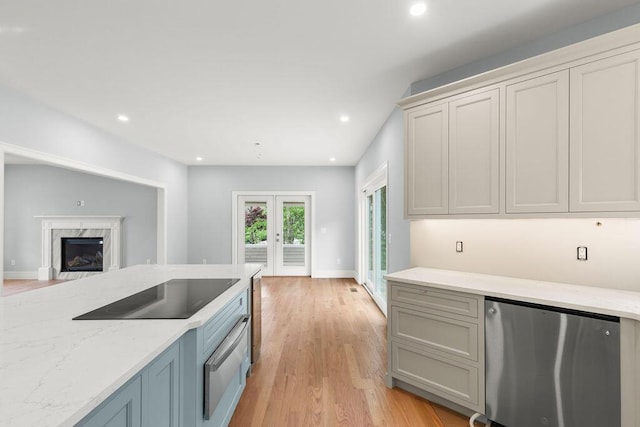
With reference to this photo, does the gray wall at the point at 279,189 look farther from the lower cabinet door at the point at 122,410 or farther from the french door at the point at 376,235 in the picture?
the lower cabinet door at the point at 122,410

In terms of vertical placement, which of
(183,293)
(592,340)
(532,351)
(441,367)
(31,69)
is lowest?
(441,367)

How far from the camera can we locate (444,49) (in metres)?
2.19

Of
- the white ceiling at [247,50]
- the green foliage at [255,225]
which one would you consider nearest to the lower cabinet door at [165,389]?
the white ceiling at [247,50]

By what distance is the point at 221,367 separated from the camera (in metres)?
1.52

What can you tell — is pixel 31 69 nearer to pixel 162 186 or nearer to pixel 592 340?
pixel 162 186

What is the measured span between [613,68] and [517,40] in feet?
2.25

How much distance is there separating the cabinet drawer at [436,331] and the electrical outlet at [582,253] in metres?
0.88

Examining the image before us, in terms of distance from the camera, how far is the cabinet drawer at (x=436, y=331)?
6.28ft

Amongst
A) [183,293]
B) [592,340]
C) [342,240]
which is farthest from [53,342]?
[342,240]

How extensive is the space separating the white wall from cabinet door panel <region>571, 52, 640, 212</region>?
0.86 feet

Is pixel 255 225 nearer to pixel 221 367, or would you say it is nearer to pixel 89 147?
pixel 89 147

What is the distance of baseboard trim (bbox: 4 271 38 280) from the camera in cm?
650

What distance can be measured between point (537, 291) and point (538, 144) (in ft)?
3.11

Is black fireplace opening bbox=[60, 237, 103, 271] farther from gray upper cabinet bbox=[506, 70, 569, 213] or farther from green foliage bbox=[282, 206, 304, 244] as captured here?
gray upper cabinet bbox=[506, 70, 569, 213]
